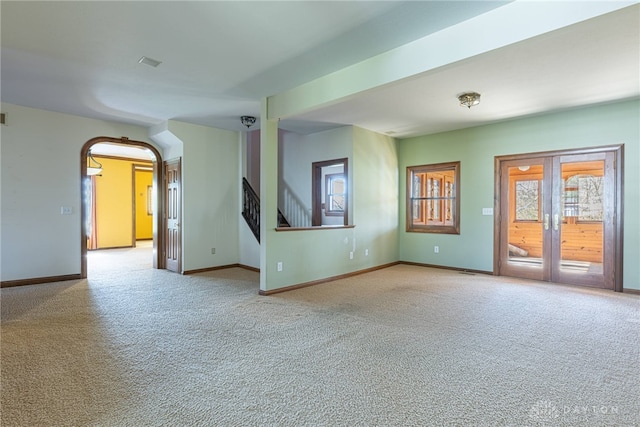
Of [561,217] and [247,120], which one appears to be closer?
[561,217]

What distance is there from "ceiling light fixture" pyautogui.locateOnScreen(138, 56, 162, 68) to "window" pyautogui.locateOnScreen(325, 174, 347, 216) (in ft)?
13.5

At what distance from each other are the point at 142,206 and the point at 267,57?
987cm

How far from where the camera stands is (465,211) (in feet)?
→ 19.7

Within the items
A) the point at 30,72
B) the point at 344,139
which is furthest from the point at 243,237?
the point at 30,72

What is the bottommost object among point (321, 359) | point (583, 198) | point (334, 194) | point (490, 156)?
point (321, 359)

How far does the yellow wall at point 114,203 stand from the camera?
939 centimetres

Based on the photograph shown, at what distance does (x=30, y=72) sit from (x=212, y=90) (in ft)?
6.16

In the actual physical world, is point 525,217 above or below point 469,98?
below

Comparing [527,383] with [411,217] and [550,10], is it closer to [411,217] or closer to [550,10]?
[550,10]

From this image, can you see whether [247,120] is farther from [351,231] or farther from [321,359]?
[321,359]

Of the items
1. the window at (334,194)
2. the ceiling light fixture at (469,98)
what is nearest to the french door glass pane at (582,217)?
the ceiling light fixture at (469,98)

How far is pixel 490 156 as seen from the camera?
5.70 meters

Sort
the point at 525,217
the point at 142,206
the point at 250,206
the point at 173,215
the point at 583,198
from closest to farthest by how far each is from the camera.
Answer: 1. the point at 583,198
2. the point at 525,217
3. the point at 173,215
4. the point at 250,206
5. the point at 142,206

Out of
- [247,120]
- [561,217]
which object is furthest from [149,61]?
[561,217]
